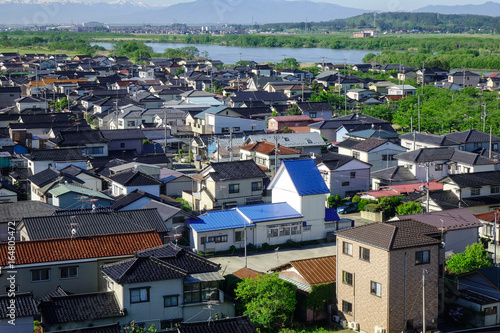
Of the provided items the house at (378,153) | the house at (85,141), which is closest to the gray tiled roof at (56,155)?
the house at (85,141)

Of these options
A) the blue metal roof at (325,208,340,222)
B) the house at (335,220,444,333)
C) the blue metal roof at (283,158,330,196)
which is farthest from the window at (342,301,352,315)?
the blue metal roof at (325,208,340,222)

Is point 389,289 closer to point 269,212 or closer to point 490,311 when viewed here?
point 490,311

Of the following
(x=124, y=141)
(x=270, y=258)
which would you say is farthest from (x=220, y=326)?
(x=124, y=141)

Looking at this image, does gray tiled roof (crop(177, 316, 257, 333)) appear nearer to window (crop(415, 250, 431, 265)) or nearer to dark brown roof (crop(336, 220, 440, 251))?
dark brown roof (crop(336, 220, 440, 251))

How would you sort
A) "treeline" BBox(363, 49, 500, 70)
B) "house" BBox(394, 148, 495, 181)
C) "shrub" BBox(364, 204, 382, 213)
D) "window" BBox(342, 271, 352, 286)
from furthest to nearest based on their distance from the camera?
"treeline" BBox(363, 49, 500, 70)
"house" BBox(394, 148, 495, 181)
"shrub" BBox(364, 204, 382, 213)
"window" BBox(342, 271, 352, 286)

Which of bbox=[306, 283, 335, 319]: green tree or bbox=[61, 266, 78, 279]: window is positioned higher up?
bbox=[61, 266, 78, 279]: window

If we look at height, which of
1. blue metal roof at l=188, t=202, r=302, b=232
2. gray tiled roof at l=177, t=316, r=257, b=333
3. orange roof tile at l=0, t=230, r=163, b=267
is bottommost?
blue metal roof at l=188, t=202, r=302, b=232

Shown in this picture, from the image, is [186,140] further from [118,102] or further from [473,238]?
[473,238]
